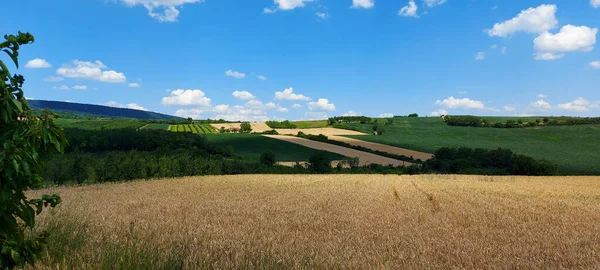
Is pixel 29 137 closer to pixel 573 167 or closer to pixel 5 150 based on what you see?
pixel 5 150

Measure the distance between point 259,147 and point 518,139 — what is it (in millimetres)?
58921

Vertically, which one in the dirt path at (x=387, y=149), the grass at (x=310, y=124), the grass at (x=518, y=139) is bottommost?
the dirt path at (x=387, y=149)

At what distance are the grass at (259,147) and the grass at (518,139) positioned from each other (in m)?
18.7

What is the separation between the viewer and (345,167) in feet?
189

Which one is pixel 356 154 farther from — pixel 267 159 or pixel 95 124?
pixel 95 124

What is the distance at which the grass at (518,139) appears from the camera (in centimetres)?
7006

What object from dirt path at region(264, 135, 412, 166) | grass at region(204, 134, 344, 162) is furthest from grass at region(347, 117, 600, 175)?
grass at region(204, 134, 344, 162)

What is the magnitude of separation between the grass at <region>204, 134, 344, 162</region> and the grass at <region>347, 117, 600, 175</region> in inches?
737

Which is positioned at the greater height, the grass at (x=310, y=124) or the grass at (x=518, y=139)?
the grass at (x=310, y=124)

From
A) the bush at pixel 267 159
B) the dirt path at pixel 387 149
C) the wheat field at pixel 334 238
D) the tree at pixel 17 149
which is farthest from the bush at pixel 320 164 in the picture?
the tree at pixel 17 149

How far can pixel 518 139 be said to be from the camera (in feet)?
284

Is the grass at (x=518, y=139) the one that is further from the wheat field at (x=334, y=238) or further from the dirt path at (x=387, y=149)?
the wheat field at (x=334, y=238)

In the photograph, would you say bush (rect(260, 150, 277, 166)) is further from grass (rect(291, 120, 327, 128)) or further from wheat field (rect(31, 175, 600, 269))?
grass (rect(291, 120, 327, 128))

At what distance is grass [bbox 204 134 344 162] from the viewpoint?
67.9 metres
